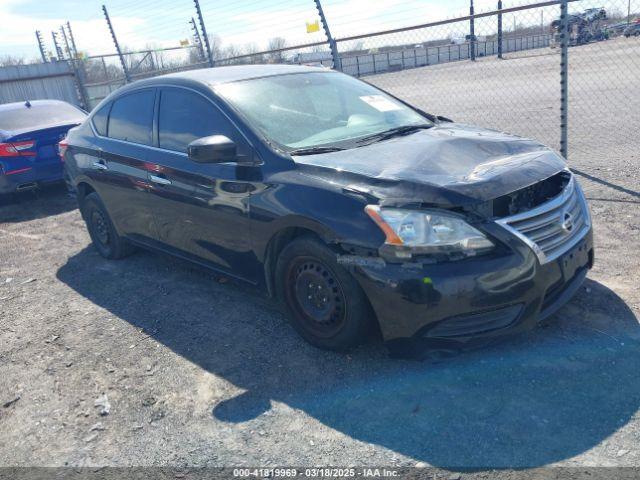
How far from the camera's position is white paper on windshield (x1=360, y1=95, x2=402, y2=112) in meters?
4.59

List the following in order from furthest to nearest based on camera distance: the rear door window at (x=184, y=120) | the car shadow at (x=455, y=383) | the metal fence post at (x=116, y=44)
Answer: the metal fence post at (x=116, y=44) → the rear door window at (x=184, y=120) → the car shadow at (x=455, y=383)

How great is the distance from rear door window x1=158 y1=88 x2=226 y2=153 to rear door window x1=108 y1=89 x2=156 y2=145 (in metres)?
0.19

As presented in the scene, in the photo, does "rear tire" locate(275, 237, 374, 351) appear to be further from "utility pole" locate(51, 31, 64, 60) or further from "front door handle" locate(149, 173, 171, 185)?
"utility pole" locate(51, 31, 64, 60)

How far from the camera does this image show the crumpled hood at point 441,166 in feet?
10.3

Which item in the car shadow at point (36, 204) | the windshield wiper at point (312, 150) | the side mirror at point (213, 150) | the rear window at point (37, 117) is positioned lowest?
the car shadow at point (36, 204)

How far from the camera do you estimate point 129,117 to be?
5.11 m

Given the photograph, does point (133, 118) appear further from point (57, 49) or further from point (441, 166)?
point (57, 49)

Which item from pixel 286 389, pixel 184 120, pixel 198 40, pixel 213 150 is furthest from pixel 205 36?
pixel 286 389

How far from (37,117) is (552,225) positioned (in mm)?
8168

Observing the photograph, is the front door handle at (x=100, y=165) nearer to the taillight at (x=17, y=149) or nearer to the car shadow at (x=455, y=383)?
the car shadow at (x=455, y=383)

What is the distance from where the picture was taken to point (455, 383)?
320 centimetres

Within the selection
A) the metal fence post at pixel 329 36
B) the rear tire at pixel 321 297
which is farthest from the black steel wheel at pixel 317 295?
the metal fence post at pixel 329 36

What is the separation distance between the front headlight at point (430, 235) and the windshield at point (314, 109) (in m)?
1.01

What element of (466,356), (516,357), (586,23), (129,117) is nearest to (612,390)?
(516,357)
